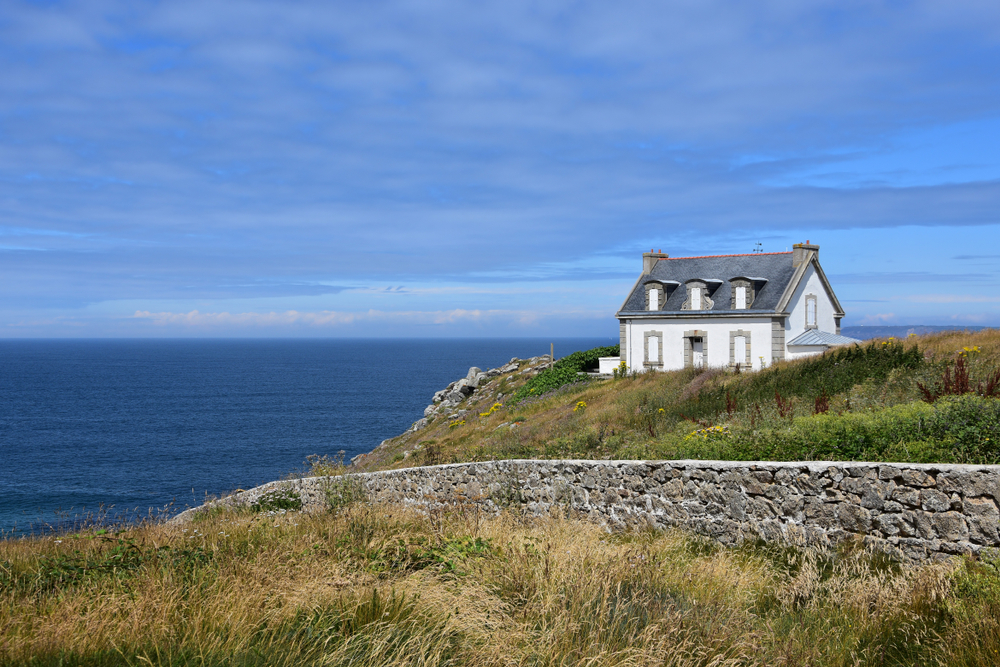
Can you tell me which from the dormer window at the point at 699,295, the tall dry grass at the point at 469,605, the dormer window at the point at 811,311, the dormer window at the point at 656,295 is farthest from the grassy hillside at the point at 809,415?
the dormer window at the point at 811,311

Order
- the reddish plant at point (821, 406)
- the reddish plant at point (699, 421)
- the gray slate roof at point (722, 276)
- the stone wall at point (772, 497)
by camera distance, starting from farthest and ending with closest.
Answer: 1. the gray slate roof at point (722, 276)
2. the reddish plant at point (699, 421)
3. the reddish plant at point (821, 406)
4. the stone wall at point (772, 497)

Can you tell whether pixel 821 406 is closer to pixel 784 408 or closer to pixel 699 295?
pixel 784 408

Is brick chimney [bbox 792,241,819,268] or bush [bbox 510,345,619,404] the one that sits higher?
brick chimney [bbox 792,241,819,268]

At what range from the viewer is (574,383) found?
31969mm

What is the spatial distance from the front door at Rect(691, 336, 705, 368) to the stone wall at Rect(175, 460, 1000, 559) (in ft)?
72.5

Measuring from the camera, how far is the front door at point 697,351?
32.0 meters

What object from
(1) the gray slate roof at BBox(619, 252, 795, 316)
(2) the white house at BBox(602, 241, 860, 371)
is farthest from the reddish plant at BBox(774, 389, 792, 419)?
(1) the gray slate roof at BBox(619, 252, 795, 316)

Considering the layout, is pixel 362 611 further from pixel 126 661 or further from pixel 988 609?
pixel 988 609

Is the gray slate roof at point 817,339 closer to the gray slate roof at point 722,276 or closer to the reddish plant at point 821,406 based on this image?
the gray slate roof at point 722,276

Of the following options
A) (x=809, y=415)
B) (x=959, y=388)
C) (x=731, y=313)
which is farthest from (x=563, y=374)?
(x=959, y=388)

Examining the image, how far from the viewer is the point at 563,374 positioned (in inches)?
1341

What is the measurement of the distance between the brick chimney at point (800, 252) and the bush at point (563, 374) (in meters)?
11.2

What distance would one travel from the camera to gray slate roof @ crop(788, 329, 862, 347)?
30.4 metres

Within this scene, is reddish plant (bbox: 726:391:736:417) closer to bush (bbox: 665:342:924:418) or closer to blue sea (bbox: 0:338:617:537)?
bush (bbox: 665:342:924:418)
